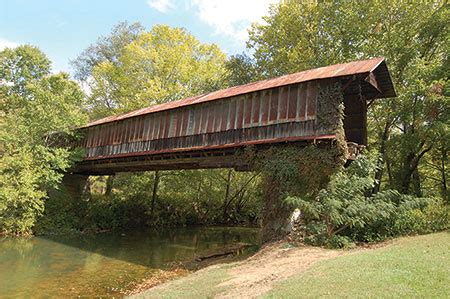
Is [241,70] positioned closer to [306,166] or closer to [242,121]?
[242,121]

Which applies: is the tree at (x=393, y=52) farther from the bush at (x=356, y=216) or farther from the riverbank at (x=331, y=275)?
the riverbank at (x=331, y=275)

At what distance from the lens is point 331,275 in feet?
27.6

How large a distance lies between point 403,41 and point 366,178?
13024mm

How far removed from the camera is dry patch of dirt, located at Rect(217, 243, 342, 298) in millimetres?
8688

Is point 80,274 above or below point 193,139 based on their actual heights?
below

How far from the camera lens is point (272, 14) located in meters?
30.4

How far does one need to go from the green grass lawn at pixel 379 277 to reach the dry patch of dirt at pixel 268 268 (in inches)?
19.7

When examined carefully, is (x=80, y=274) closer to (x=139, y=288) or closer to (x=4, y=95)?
(x=139, y=288)

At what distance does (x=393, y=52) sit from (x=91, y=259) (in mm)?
20482

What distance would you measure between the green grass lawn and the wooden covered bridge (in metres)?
6.04

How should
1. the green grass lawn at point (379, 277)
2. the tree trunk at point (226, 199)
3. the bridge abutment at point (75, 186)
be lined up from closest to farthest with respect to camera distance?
1. the green grass lawn at point (379, 277)
2. the bridge abutment at point (75, 186)
3. the tree trunk at point (226, 199)

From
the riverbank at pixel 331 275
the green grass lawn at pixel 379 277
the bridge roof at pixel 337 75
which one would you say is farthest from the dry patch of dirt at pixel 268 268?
the bridge roof at pixel 337 75

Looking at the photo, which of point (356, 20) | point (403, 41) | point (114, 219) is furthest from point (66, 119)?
point (403, 41)

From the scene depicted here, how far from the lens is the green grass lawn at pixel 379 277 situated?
7.00 meters
